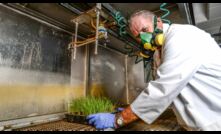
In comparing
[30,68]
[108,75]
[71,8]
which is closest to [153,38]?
[71,8]

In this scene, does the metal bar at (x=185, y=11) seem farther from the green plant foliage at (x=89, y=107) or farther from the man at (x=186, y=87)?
the green plant foliage at (x=89, y=107)

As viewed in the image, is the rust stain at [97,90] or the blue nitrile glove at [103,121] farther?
the rust stain at [97,90]

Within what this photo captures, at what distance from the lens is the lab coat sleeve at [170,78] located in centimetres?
103

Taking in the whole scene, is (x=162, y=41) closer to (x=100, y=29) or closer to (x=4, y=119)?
(x=100, y=29)

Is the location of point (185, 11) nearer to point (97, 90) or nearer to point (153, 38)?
point (153, 38)

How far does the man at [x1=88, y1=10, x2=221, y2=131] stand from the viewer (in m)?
1.03

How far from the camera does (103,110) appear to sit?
1.58 m

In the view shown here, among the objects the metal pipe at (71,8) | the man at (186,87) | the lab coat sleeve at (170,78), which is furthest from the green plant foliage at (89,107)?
the metal pipe at (71,8)

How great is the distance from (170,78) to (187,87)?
0.16 m

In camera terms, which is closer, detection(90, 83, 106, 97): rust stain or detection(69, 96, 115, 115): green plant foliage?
detection(69, 96, 115, 115): green plant foliage

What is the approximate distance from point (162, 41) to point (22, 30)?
1.20 meters

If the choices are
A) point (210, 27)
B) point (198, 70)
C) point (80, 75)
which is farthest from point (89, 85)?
point (210, 27)

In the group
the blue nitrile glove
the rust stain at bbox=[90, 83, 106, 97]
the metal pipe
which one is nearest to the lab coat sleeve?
the blue nitrile glove

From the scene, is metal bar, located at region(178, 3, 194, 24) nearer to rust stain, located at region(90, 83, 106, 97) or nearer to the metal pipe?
the metal pipe
